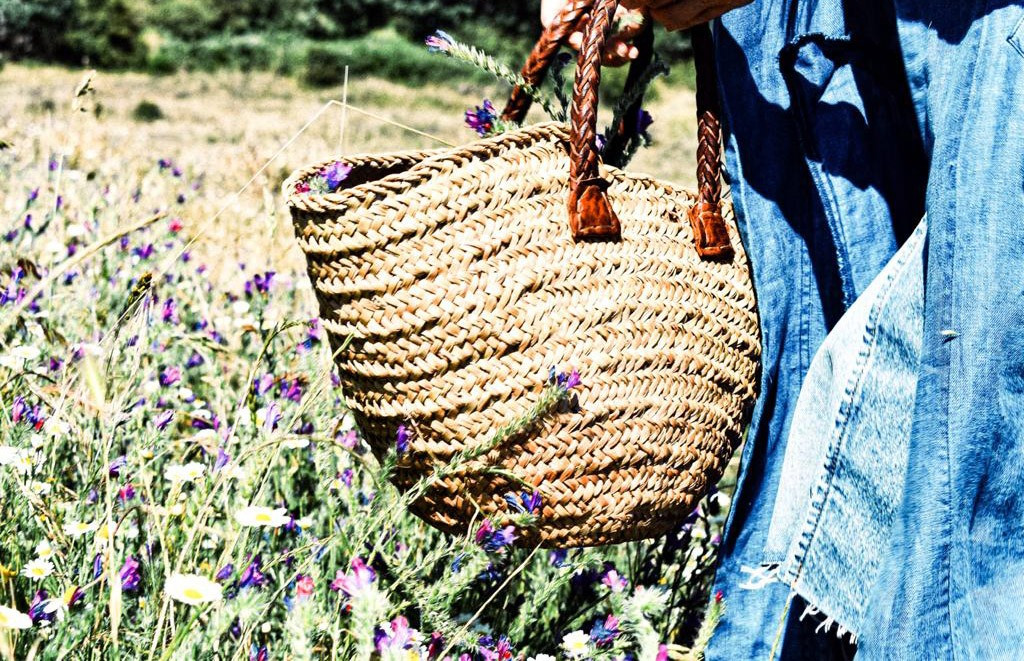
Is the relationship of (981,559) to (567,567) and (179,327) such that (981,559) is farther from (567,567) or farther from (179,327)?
(179,327)

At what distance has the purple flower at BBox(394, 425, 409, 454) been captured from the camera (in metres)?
1.24

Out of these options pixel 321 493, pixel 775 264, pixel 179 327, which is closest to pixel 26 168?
pixel 179 327

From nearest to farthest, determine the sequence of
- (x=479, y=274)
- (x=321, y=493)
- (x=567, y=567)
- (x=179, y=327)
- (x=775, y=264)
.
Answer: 1. (x=479, y=274)
2. (x=775, y=264)
3. (x=567, y=567)
4. (x=321, y=493)
5. (x=179, y=327)

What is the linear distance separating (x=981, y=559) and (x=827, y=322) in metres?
0.40

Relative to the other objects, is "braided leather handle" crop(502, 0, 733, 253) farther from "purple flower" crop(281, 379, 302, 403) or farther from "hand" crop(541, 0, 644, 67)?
"purple flower" crop(281, 379, 302, 403)

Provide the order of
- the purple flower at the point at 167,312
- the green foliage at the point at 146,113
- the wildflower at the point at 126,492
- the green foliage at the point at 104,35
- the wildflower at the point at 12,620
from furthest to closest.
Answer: the green foliage at the point at 104,35, the green foliage at the point at 146,113, the purple flower at the point at 167,312, the wildflower at the point at 126,492, the wildflower at the point at 12,620

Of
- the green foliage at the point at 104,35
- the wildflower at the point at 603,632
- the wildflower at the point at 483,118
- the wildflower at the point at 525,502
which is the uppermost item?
the wildflower at the point at 483,118

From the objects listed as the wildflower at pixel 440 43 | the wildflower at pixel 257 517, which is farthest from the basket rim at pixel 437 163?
the wildflower at pixel 257 517

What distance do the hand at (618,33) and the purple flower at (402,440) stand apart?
0.53 m

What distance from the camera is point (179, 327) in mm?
2365

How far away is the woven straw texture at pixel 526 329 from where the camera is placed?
118cm

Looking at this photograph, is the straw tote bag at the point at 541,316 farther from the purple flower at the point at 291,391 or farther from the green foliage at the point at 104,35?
the green foliage at the point at 104,35

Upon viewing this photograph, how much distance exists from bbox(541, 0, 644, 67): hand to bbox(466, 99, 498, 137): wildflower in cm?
14

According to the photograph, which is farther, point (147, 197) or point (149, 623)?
point (147, 197)
